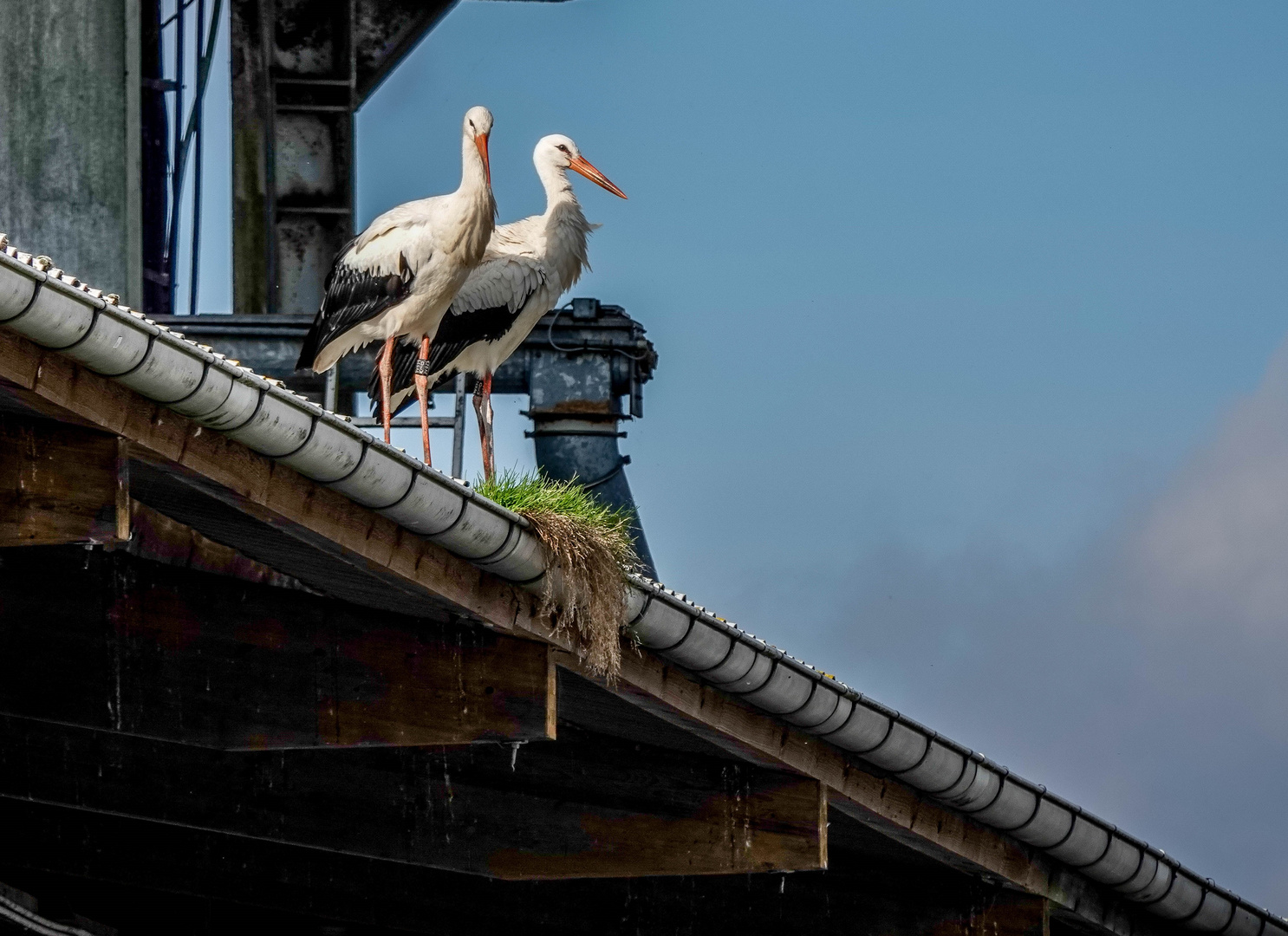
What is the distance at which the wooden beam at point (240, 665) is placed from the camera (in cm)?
836

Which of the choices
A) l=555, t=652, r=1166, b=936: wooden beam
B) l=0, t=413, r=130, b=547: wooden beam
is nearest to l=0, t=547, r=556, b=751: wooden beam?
l=555, t=652, r=1166, b=936: wooden beam

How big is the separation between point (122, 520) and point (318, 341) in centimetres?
502

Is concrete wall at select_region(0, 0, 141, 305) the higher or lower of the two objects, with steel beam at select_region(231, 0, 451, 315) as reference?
lower

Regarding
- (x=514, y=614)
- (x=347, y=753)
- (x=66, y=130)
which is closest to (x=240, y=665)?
(x=514, y=614)

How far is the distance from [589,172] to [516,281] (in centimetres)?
77

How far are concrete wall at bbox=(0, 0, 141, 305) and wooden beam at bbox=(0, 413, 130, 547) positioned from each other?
7772mm

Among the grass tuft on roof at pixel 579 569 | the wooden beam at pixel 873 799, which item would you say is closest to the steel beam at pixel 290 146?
the wooden beam at pixel 873 799

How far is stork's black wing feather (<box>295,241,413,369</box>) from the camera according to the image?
11219 millimetres

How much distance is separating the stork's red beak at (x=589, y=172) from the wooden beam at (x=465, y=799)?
11.7ft

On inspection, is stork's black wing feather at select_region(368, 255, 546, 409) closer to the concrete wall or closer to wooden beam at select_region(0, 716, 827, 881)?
wooden beam at select_region(0, 716, 827, 881)

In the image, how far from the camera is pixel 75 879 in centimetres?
1166

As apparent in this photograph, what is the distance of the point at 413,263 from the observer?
11.2m

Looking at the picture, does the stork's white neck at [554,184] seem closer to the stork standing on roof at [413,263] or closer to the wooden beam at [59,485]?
the stork standing on roof at [413,263]

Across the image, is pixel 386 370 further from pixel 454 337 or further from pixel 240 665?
pixel 240 665
